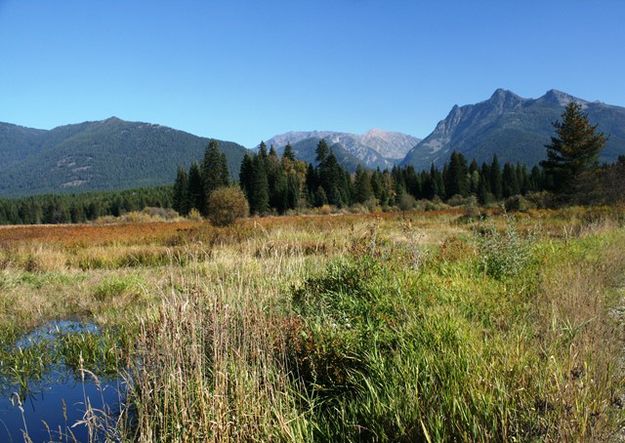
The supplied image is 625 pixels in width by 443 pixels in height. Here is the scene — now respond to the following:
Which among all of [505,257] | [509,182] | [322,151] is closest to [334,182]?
[322,151]

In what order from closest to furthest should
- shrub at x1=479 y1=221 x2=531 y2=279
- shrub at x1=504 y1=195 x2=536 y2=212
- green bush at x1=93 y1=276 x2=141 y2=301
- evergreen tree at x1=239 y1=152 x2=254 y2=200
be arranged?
shrub at x1=479 y1=221 x2=531 y2=279, green bush at x1=93 y1=276 x2=141 y2=301, shrub at x1=504 y1=195 x2=536 y2=212, evergreen tree at x1=239 y1=152 x2=254 y2=200

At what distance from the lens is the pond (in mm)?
3801

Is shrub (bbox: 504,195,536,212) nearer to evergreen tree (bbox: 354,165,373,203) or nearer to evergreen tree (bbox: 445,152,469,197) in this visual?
evergreen tree (bbox: 354,165,373,203)

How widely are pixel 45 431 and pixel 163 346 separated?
3.97ft

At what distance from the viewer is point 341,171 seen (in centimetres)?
6694

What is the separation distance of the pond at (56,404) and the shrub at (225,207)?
1863 centimetres

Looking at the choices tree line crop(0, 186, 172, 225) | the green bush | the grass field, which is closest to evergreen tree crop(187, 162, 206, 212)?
tree line crop(0, 186, 172, 225)

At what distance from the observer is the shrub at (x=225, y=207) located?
2475cm

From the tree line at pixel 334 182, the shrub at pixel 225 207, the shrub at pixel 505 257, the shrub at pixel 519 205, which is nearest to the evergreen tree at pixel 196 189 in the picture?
the tree line at pixel 334 182

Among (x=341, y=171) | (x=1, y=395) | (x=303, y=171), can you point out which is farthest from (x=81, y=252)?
(x=303, y=171)

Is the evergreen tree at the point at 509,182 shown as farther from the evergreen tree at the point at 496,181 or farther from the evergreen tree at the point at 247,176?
the evergreen tree at the point at 247,176

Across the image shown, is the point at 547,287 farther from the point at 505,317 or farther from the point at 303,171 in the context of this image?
the point at 303,171

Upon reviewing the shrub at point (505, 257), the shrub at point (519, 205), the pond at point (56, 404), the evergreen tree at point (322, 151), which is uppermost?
the evergreen tree at point (322, 151)

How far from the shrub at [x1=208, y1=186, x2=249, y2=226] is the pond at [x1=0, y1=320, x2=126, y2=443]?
61.1 ft
